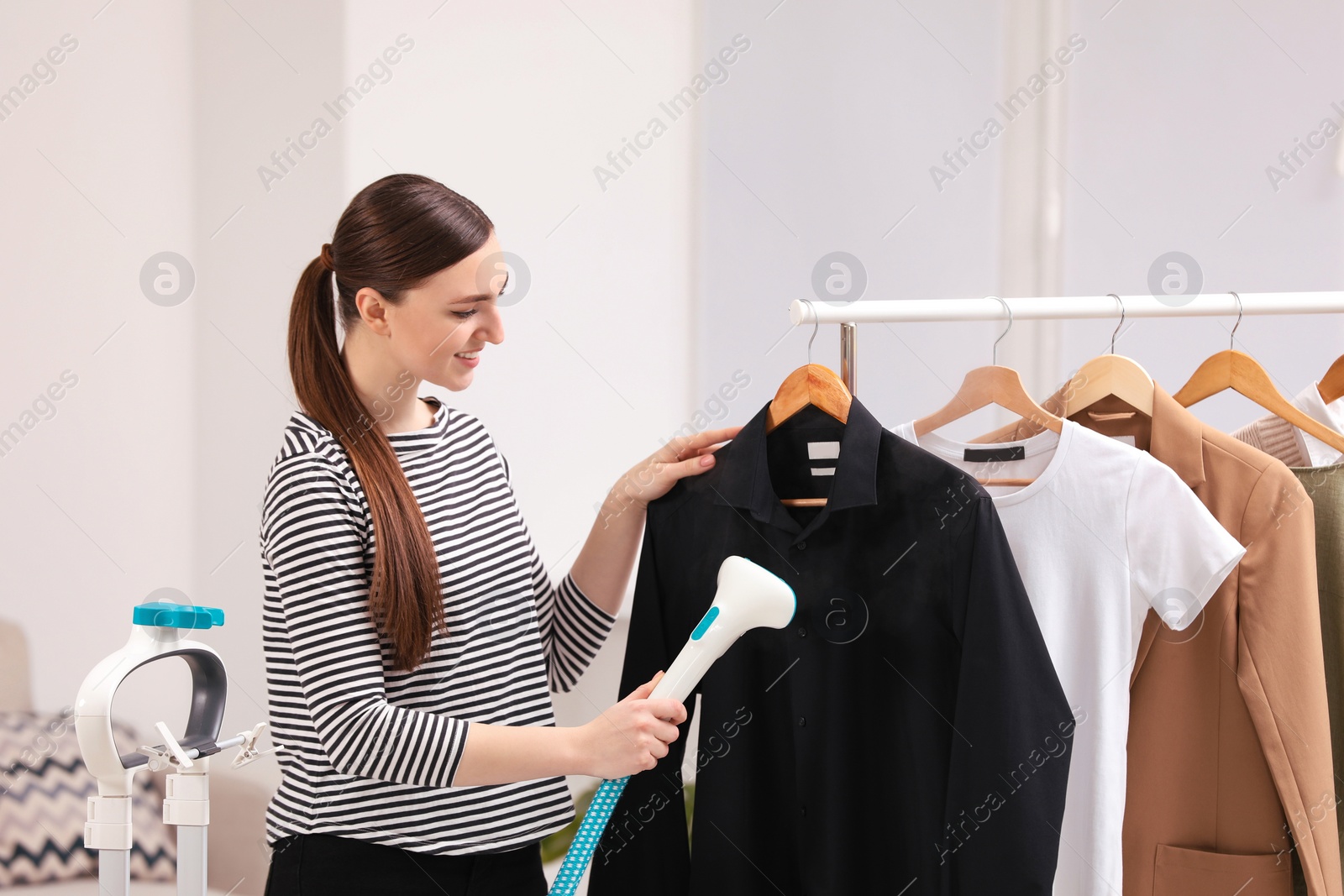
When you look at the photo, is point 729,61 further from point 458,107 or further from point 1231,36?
point 1231,36

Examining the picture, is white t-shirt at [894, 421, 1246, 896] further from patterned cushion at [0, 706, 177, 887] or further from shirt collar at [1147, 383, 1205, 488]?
patterned cushion at [0, 706, 177, 887]

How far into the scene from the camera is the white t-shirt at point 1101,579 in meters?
1.19

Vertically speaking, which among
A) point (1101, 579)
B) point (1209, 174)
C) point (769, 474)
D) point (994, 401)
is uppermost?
point (1209, 174)

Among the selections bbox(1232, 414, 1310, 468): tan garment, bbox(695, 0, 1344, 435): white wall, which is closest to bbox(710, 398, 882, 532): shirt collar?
bbox(1232, 414, 1310, 468): tan garment

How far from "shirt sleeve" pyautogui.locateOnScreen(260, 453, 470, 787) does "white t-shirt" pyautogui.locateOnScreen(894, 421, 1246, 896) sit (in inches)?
29.1

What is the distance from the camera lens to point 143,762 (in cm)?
105

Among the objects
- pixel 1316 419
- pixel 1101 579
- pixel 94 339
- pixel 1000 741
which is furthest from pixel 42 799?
pixel 1316 419

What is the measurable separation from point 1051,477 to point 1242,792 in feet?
1.51

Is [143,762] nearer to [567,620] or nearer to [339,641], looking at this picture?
[339,641]

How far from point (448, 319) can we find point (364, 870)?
66 centimetres

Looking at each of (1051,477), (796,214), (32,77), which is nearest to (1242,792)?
(1051,477)

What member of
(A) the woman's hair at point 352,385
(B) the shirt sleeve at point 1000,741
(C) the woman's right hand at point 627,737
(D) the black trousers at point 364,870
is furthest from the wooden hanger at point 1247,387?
(D) the black trousers at point 364,870

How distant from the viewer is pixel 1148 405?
1302 mm

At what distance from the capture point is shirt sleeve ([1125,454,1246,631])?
3.84ft
